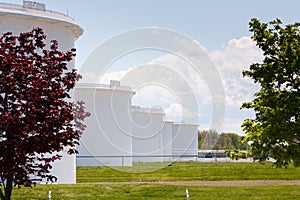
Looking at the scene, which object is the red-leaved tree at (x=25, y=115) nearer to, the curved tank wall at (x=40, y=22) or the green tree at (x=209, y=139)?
the curved tank wall at (x=40, y=22)

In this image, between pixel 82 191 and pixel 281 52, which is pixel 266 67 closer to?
pixel 281 52

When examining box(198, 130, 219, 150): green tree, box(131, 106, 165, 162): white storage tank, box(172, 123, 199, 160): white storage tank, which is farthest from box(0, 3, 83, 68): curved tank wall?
box(172, 123, 199, 160): white storage tank

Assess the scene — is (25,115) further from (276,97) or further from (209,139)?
(209,139)

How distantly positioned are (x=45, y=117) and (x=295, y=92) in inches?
282

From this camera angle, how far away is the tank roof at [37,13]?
24.4 meters

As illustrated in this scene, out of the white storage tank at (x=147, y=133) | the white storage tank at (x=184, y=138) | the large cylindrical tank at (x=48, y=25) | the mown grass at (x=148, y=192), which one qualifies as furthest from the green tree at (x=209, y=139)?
the mown grass at (x=148, y=192)

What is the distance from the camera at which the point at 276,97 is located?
49.3 ft

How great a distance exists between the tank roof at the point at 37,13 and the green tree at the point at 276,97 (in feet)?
40.8

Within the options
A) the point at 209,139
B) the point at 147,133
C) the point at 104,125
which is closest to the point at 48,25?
the point at 104,125

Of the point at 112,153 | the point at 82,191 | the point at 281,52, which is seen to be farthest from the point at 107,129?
the point at 281,52

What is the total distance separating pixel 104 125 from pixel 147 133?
16.7 metres

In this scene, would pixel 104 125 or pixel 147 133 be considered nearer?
pixel 104 125

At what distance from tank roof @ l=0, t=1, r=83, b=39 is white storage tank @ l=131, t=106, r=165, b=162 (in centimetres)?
2777

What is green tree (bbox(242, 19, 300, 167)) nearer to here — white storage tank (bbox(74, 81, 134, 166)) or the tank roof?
the tank roof
